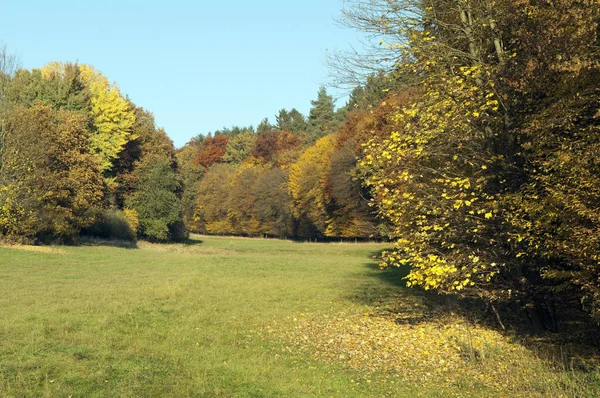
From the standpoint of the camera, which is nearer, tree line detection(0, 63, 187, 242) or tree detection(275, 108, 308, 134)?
tree line detection(0, 63, 187, 242)

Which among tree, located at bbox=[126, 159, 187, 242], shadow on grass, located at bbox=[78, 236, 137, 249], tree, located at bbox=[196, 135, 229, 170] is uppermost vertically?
tree, located at bbox=[196, 135, 229, 170]

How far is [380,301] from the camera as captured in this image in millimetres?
23078

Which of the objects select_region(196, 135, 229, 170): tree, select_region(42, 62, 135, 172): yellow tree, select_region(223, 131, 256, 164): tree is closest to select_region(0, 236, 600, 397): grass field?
select_region(42, 62, 135, 172): yellow tree

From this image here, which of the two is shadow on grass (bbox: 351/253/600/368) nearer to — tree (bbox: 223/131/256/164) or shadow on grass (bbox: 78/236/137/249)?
shadow on grass (bbox: 78/236/137/249)

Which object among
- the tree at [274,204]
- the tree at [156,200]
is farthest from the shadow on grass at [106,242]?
the tree at [274,204]

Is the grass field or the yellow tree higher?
the yellow tree

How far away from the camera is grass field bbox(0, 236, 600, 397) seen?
10.5 metres

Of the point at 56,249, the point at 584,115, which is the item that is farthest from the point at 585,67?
the point at 56,249

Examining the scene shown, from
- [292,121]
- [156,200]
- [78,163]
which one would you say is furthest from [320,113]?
[78,163]

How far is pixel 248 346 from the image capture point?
1443cm

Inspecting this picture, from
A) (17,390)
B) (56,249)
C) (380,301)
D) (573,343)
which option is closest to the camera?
(17,390)

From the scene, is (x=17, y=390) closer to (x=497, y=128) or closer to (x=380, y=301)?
(x=497, y=128)

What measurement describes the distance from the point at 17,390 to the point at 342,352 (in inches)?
298

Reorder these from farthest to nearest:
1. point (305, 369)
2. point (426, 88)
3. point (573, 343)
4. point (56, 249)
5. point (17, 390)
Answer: point (56, 249) → point (426, 88) → point (573, 343) → point (305, 369) → point (17, 390)
